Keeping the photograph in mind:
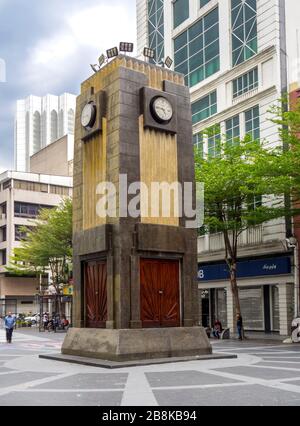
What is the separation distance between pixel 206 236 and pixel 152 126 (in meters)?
23.6

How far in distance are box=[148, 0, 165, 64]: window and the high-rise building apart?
95.6 m

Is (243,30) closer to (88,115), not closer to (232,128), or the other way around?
(232,128)

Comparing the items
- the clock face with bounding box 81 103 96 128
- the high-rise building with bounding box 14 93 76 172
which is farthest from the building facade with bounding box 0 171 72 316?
the high-rise building with bounding box 14 93 76 172

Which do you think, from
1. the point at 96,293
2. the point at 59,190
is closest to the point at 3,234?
the point at 59,190

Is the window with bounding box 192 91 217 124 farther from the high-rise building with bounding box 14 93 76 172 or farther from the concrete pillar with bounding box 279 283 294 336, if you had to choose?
the high-rise building with bounding box 14 93 76 172

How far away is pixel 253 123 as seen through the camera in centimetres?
3803

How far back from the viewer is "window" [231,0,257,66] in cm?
3847

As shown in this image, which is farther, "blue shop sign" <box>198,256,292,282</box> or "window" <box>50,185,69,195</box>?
"window" <box>50,185,69,195</box>

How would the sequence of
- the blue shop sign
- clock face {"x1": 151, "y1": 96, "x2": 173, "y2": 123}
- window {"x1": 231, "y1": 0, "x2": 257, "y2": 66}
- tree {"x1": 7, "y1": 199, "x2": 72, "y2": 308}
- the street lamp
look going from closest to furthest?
clock face {"x1": 151, "y1": 96, "x2": 173, "y2": 123} < the street lamp < the blue shop sign < window {"x1": 231, "y1": 0, "x2": 257, "y2": 66} < tree {"x1": 7, "y1": 199, "x2": 72, "y2": 308}

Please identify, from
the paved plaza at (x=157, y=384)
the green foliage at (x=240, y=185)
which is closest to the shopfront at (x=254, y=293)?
the green foliage at (x=240, y=185)

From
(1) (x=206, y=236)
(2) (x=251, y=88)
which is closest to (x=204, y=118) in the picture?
(2) (x=251, y=88)

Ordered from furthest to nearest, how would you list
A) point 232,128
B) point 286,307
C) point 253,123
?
point 232,128, point 253,123, point 286,307

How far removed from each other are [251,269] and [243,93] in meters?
11.7

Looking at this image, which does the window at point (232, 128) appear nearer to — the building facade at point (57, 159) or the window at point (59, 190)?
the window at point (59, 190)
